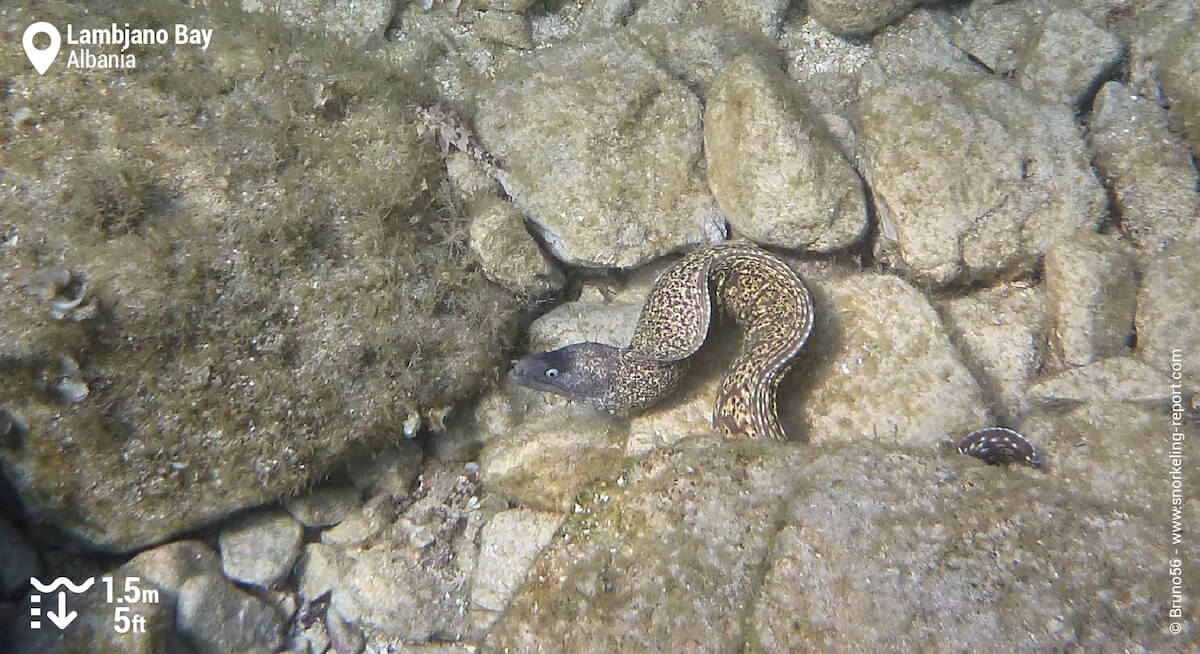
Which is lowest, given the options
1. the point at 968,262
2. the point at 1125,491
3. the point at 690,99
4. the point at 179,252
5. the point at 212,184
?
the point at 1125,491

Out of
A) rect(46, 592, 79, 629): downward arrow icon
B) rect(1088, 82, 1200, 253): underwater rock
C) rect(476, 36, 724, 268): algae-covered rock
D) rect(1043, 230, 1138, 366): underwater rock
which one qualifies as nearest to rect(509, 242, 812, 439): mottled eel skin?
rect(476, 36, 724, 268): algae-covered rock

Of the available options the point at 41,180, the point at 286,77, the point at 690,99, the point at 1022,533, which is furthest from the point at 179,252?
the point at 1022,533

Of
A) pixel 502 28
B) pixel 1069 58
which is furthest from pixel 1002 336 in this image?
pixel 502 28

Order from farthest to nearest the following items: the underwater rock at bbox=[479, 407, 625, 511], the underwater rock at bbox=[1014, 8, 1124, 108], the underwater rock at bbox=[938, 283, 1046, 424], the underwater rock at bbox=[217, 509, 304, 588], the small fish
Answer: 1. the underwater rock at bbox=[1014, 8, 1124, 108]
2. the underwater rock at bbox=[938, 283, 1046, 424]
3. the underwater rock at bbox=[479, 407, 625, 511]
4. the underwater rock at bbox=[217, 509, 304, 588]
5. the small fish

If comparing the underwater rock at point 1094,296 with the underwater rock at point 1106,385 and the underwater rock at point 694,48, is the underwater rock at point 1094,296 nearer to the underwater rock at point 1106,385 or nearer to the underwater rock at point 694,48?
the underwater rock at point 1106,385

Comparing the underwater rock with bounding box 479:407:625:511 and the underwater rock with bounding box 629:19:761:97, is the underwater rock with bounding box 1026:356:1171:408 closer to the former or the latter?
the underwater rock with bounding box 479:407:625:511

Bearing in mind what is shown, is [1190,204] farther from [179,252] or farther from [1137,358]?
[179,252]

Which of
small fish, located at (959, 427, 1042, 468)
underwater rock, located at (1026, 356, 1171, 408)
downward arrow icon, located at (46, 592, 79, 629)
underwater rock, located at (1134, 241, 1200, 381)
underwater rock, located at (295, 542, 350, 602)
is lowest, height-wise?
underwater rock, located at (295, 542, 350, 602)
